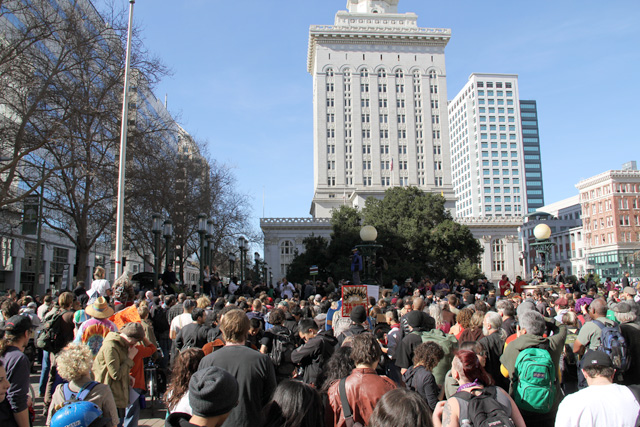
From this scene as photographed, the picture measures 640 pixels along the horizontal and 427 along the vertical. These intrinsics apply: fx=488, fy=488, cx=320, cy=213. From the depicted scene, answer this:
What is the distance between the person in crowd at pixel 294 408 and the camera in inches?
123

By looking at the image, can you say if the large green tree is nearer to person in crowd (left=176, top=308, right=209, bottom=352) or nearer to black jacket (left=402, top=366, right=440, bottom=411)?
person in crowd (left=176, top=308, right=209, bottom=352)

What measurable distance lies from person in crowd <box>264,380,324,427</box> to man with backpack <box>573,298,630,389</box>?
4.04 meters

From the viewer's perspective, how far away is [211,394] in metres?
2.74

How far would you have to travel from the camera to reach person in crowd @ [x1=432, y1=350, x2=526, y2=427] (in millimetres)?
3723

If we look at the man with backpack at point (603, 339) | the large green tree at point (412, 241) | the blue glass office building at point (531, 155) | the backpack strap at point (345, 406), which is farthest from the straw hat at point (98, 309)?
the blue glass office building at point (531, 155)

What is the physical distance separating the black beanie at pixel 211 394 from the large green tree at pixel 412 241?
43272 millimetres

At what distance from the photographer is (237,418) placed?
3639 mm

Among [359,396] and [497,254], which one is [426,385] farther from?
[497,254]

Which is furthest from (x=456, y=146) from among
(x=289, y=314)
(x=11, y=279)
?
(x=289, y=314)

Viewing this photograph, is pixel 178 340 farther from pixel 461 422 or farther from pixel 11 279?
pixel 11 279

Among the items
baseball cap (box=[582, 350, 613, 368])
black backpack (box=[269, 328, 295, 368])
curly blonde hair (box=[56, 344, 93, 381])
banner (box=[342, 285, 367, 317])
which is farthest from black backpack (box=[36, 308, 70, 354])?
baseball cap (box=[582, 350, 613, 368])

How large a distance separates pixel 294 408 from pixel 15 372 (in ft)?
10.1

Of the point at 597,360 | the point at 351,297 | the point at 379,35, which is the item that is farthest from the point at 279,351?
the point at 379,35

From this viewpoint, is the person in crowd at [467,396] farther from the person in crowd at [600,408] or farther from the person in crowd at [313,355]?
Result: the person in crowd at [313,355]
